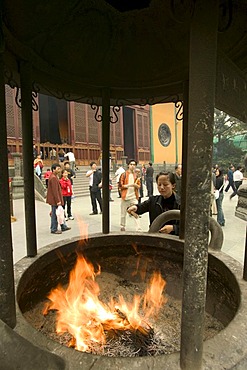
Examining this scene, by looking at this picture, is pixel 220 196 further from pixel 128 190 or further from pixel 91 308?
pixel 91 308

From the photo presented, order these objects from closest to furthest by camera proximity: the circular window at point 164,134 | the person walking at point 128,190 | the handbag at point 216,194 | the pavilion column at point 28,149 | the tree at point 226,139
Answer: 1. the pavilion column at point 28,149
2. the person walking at point 128,190
3. the handbag at point 216,194
4. the circular window at point 164,134
5. the tree at point 226,139

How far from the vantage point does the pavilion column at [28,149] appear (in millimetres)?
1760

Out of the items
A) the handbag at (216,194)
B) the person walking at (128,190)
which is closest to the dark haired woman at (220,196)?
the handbag at (216,194)

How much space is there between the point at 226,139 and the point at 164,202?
29669 millimetres

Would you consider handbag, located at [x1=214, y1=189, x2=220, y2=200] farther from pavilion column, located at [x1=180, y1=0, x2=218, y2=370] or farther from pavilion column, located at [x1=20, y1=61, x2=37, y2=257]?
pavilion column, located at [x1=180, y1=0, x2=218, y2=370]

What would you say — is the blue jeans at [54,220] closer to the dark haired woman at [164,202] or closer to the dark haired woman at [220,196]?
the dark haired woman at [164,202]

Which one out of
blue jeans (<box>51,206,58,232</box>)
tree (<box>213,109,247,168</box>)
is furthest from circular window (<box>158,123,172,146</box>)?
blue jeans (<box>51,206,58,232</box>)

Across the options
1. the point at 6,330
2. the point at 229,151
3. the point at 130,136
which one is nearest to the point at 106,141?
the point at 6,330

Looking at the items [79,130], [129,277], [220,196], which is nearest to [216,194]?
[220,196]

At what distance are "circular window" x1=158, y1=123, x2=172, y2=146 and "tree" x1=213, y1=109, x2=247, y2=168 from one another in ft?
19.4

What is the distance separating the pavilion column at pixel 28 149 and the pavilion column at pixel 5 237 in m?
0.75

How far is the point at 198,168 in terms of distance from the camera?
0.84 m

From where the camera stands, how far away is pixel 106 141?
2539mm

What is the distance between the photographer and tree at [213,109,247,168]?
27734 millimetres
